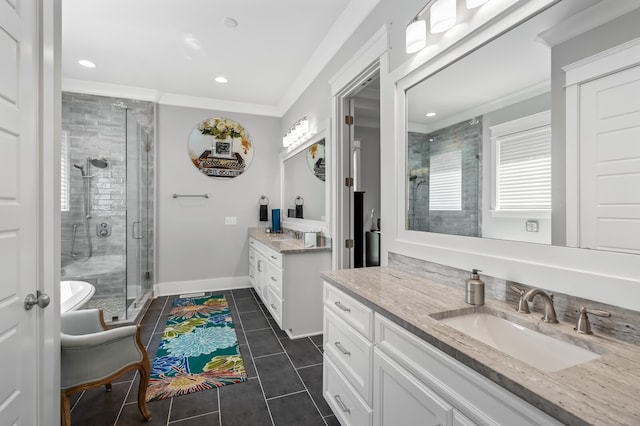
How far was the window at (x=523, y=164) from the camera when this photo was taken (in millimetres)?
1092

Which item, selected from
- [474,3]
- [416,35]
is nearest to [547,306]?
[474,3]

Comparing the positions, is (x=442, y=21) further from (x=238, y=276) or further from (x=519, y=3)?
(x=238, y=276)

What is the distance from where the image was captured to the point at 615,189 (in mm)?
911

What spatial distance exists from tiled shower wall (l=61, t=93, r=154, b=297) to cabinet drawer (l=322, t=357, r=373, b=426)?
8.91ft

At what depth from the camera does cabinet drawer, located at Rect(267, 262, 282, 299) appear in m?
2.78

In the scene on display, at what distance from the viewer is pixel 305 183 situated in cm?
364

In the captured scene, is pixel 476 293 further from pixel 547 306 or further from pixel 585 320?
pixel 585 320

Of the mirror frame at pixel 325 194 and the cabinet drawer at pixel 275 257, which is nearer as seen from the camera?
the cabinet drawer at pixel 275 257

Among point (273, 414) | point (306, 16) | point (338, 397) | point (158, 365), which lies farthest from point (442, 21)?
point (158, 365)

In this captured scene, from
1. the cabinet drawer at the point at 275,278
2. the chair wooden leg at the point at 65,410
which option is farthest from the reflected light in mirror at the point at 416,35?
the chair wooden leg at the point at 65,410

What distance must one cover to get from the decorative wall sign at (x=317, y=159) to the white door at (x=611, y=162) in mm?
2287

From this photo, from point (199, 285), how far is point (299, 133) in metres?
2.62

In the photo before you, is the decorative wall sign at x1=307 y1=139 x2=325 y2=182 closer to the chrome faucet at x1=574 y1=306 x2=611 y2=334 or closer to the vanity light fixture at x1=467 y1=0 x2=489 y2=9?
the vanity light fixture at x1=467 y1=0 x2=489 y2=9

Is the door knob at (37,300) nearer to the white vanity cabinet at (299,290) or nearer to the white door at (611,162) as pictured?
the white vanity cabinet at (299,290)
